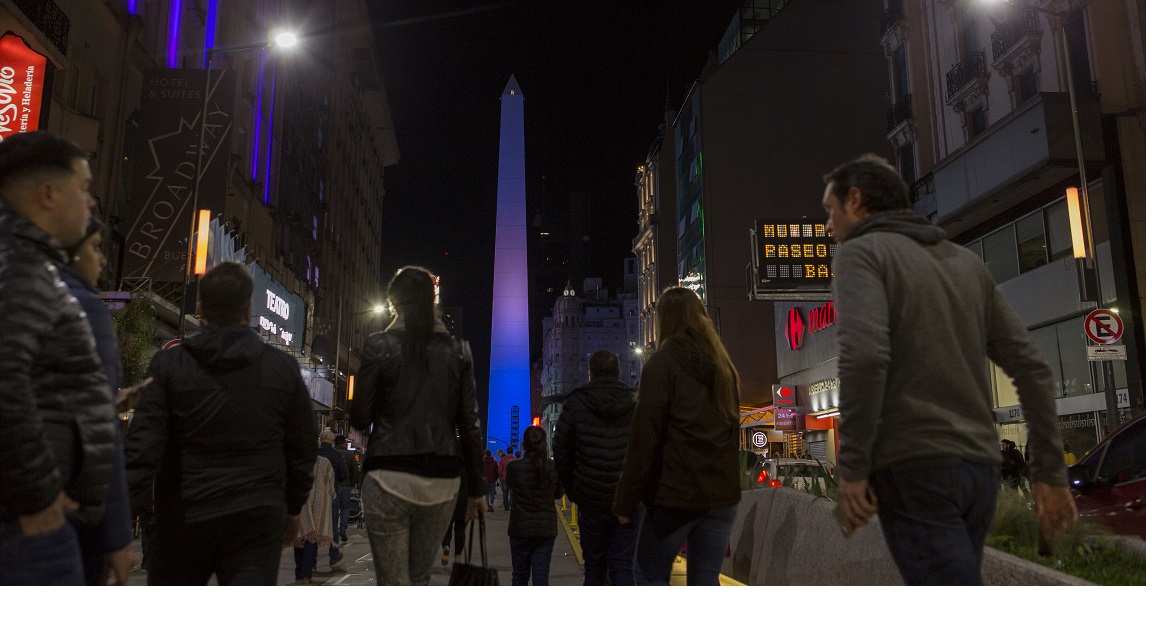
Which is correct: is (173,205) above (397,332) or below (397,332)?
above

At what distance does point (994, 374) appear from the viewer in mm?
23359

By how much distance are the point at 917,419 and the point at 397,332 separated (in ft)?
8.38

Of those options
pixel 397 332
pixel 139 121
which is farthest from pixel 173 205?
pixel 397 332

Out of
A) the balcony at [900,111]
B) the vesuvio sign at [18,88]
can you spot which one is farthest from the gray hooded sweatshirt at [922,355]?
the balcony at [900,111]

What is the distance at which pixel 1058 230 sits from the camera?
21.2 metres

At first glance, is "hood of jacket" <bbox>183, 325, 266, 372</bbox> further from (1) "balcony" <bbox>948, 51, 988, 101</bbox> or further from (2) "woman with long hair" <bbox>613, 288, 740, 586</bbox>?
(1) "balcony" <bbox>948, 51, 988, 101</bbox>

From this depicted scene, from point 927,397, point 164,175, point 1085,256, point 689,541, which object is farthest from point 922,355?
point 164,175

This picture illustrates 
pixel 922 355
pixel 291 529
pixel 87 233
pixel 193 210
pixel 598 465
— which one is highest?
pixel 193 210

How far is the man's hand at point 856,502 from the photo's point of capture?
2896 millimetres

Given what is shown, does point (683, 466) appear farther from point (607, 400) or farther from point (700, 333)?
point (607, 400)

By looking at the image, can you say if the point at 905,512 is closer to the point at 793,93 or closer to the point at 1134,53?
the point at 1134,53

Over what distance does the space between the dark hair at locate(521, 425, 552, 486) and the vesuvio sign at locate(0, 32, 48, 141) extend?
926 cm

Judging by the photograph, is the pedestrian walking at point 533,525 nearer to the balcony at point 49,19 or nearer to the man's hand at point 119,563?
the man's hand at point 119,563

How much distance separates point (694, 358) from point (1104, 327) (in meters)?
9.62
